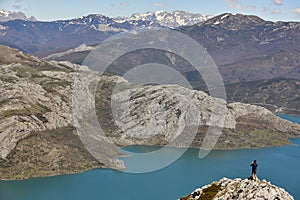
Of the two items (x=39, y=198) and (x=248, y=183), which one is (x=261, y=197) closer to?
(x=248, y=183)

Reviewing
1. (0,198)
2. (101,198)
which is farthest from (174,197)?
(0,198)

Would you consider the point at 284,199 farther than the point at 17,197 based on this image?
No

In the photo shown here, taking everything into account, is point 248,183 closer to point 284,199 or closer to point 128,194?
point 284,199

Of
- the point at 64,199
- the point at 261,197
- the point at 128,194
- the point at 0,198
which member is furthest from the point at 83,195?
the point at 261,197

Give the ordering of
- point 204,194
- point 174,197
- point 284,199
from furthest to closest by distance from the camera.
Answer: point 174,197 → point 204,194 → point 284,199

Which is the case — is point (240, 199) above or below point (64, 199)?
above

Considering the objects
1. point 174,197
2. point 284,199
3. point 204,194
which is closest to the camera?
point 284,199
